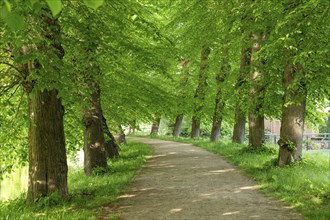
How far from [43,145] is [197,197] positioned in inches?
139

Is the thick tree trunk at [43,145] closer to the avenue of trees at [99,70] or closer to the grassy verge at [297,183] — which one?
the avenue of trees at [99,70]

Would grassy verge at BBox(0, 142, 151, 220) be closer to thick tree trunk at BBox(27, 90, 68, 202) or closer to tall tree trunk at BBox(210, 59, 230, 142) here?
thick tree trunk at BBox(27, 90, 68, 202)

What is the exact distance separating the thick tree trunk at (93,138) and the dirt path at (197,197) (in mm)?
1652

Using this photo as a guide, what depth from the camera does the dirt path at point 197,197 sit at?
287 inches

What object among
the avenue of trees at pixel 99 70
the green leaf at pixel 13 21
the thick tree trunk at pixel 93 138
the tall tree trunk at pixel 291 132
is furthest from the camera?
the thick tree trunk at pixel 93 138

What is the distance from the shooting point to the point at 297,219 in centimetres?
671

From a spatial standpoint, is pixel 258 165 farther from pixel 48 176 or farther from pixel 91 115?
pixel 48 176

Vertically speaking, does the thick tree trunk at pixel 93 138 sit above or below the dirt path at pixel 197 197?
above

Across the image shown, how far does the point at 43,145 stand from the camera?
845 cm

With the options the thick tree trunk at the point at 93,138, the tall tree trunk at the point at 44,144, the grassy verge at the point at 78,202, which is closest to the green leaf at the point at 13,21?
the grassy verge at the point at 78,202

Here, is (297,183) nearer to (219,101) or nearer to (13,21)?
(13,21)

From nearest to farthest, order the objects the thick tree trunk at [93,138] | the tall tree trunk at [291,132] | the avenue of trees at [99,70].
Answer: the avenue of trees at [99,70] < the tall tree trunk at [291,132] < the thick tree trunk at [93,138]

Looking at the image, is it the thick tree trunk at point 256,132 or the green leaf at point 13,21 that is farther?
the thick tree trunk at point 256,132

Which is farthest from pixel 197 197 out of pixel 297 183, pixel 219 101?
pixel 219 101
